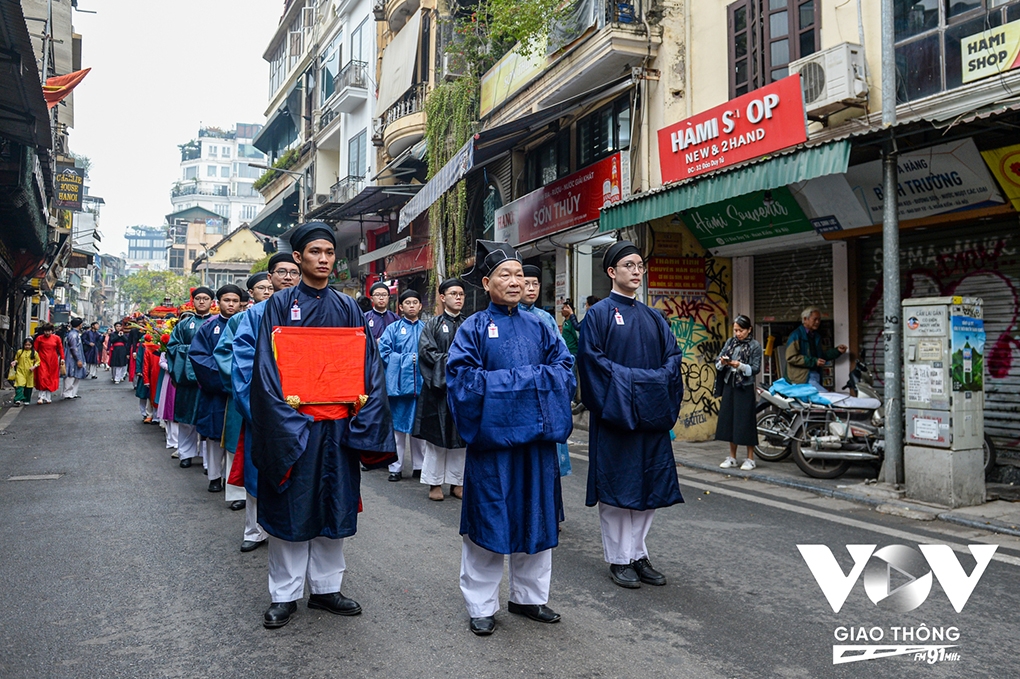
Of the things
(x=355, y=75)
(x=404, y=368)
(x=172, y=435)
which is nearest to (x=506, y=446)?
(x=404, y=368)

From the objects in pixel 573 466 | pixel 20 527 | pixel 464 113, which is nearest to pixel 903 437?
pixel 573 466

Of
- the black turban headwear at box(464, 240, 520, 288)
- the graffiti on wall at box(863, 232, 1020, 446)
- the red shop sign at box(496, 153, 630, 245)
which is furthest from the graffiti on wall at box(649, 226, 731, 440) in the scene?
the black turban headwear at box(464, 240, 520, 288)

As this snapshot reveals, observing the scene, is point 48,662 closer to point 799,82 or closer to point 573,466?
point 573,466

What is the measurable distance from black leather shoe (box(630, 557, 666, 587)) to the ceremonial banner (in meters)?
1.89

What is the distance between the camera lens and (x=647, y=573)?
439cm

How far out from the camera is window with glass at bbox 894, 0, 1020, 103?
7.60 metres

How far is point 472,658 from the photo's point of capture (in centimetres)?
328

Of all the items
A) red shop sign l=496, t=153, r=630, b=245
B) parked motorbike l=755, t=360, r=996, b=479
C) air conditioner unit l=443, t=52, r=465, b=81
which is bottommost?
parked motorbike l=755, t=360, r=996, b=479

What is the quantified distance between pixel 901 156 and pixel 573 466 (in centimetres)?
489

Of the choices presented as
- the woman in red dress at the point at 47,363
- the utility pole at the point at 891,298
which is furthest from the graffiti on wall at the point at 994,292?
the woman in red dress at the point at 47,363

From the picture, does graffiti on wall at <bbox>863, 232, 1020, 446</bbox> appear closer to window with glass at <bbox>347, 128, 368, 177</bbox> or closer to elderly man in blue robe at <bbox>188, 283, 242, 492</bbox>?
elderly man in blue robe at <bbox>188, 283, 242, 492</bbox>

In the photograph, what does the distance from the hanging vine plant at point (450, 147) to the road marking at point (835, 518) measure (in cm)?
1102

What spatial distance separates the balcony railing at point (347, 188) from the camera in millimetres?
25547

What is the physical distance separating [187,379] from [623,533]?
19.4 feet
